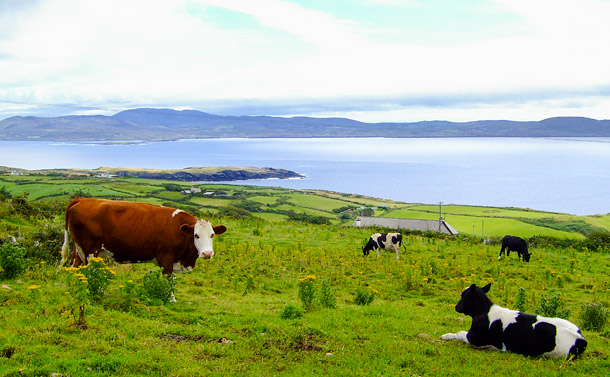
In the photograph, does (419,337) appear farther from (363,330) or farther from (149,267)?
(149,267)

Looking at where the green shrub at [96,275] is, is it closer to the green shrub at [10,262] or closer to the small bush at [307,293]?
the green shrub at [10,262]

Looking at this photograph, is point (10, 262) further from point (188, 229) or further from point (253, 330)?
point (253, 330)

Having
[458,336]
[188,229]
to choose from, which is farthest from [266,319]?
[458,336]

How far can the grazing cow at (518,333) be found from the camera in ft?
24.9

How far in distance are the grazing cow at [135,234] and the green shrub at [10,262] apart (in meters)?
1.04

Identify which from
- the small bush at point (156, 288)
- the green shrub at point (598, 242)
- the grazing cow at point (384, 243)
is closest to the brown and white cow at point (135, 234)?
the small bush at point (156, 288)

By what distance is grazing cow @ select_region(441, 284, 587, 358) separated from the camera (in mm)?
7590

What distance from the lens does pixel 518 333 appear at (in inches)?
310

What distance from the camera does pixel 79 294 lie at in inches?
295

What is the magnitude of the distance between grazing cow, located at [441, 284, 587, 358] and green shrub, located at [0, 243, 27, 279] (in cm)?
940

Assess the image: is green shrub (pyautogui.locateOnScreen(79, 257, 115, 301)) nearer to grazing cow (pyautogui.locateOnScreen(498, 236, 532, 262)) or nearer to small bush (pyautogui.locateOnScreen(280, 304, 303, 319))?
small bush (pyautogui.locateOnScreen(280, 304, 303, 319))

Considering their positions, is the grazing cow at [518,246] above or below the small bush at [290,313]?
below

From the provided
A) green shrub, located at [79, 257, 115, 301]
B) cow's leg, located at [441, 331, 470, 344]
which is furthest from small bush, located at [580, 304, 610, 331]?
green shrub, located at [79, 257, 115, 301]

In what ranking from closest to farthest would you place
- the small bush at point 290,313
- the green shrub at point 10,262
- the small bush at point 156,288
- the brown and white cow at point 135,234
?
the small bush at point 290,313 < the small bush at point 156,288 < the green shrub at point 10,262 < the brown and white cow at point 135,234
